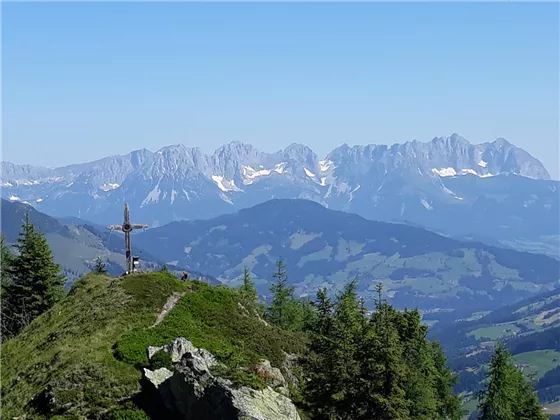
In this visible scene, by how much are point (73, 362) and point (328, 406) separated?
16.8 meters

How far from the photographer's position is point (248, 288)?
98.6 metres

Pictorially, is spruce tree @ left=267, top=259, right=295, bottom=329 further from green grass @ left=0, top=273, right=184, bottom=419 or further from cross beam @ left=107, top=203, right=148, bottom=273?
green grass @ left=0, top=273, right=184, bottom=419

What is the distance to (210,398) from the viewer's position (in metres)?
31.5

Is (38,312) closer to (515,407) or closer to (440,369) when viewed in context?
(440,369)

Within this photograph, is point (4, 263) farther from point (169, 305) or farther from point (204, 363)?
point (204, 363)

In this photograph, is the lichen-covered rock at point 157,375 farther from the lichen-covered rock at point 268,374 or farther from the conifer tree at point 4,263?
the conifer tree at point 4,263

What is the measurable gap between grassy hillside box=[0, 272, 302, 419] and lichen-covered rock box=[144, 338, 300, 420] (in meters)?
1.51

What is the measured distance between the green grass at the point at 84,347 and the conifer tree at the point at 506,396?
1397 inches

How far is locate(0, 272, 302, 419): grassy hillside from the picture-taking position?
122 feet

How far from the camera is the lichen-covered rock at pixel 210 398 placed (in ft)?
99.4

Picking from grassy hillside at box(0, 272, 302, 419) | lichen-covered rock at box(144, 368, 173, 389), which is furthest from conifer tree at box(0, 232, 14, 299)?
lichen-covered rock at box(144, 368, 173, 389)

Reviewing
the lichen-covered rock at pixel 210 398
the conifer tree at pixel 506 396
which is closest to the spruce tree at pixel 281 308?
the conifer tree at pixel 506 396

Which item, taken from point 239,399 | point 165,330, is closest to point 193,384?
point 239,399

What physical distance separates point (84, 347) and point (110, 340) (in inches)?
81.0
